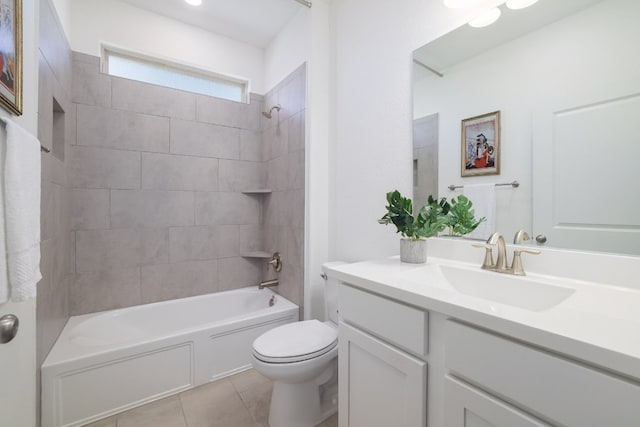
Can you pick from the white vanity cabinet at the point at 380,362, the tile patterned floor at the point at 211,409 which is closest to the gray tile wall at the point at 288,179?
the tile patterned floor at the point at 211,409

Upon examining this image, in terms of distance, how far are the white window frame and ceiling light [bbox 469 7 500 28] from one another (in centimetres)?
204

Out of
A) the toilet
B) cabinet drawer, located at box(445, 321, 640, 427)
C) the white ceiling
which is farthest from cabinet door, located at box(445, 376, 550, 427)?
the white ceiling

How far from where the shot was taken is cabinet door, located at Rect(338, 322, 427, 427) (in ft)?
2.69

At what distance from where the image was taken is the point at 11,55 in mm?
828

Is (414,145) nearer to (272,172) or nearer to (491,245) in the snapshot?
(491,245)

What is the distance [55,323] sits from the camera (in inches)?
62.0

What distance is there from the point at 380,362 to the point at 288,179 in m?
1.63

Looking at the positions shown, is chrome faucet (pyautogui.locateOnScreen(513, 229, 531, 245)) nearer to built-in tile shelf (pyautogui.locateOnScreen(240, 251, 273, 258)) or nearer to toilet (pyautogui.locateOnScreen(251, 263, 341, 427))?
toilet (pyautogui.locateOnScreen(251, 263, 341, 427))

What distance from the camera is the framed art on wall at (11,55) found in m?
0.77

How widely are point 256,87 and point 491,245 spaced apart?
252 centimetres

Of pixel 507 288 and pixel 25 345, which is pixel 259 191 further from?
pixel 507 288

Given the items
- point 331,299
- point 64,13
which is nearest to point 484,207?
point 331,299

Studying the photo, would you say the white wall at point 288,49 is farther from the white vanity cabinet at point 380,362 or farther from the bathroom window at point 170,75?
the white vanity cabinet at point 380,362

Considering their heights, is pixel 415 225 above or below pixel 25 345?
above
